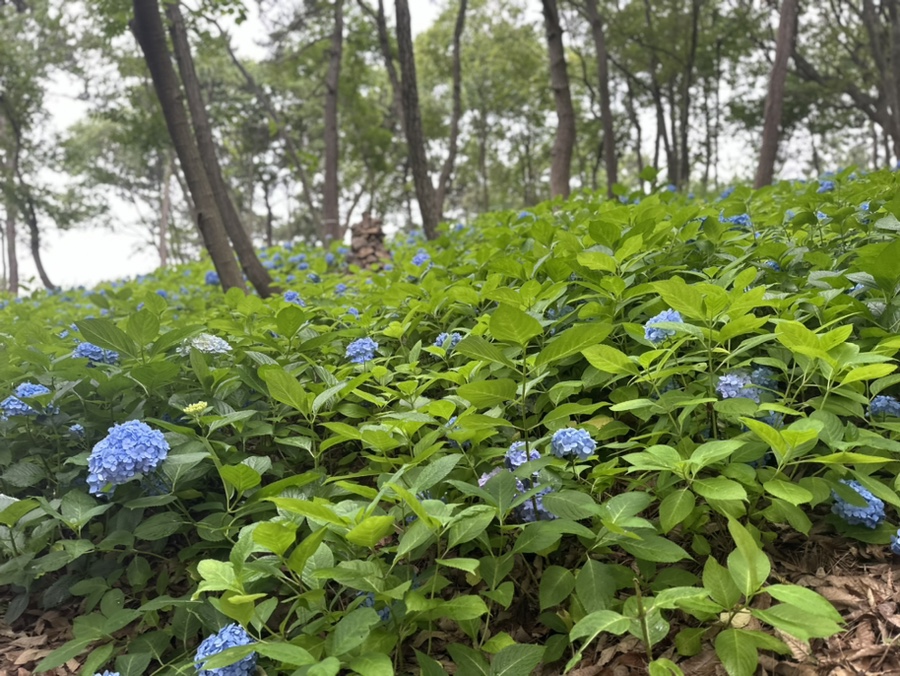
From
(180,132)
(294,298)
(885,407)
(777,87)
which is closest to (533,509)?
(885,407)

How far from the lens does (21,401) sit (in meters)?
2.10

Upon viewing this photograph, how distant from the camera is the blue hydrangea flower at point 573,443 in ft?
5.25

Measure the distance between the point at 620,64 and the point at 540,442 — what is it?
64.4ft

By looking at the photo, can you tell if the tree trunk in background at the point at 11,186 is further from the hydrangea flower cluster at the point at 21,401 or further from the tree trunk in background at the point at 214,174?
the hydrangea flower cluster at the point at 21,401

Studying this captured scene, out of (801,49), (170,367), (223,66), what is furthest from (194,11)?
(801,49)

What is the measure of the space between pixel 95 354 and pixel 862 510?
274 cm

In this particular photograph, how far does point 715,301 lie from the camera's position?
162 cm

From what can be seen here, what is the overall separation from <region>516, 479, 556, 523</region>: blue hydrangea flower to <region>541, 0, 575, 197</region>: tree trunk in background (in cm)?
600

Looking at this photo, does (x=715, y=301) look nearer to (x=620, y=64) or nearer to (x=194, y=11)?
(x=194, y=11)

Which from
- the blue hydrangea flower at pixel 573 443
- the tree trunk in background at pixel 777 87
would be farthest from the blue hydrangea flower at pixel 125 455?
the tree trunk in background at pixel 777 87

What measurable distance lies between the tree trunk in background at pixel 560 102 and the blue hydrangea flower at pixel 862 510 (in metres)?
6.00

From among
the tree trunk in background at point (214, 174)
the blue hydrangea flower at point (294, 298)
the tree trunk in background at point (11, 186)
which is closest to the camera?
the blue hydrangea flower at point (294, 298)

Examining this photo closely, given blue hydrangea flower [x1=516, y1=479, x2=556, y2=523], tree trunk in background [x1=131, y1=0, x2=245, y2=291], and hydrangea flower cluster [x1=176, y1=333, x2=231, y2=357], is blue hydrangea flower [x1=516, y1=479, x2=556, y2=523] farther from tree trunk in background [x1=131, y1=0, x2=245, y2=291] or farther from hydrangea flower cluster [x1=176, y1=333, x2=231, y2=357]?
tree trunk in background [x1=131, y1=0, x2=245, y2=291]

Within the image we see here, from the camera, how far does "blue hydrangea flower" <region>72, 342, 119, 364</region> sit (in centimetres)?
250
